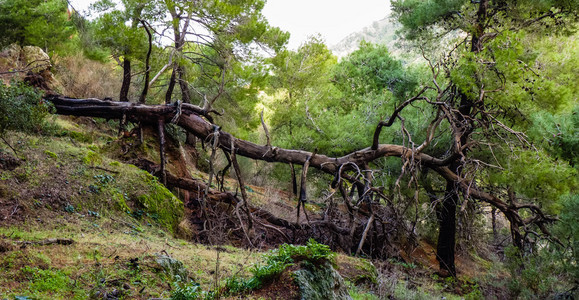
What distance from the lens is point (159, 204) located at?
704cm

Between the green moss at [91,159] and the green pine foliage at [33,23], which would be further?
the green pine foliage at [33,23]

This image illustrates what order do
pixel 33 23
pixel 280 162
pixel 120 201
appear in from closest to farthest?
1. pixel 120 201
2. pixel 280 162
3. pixel 33 23

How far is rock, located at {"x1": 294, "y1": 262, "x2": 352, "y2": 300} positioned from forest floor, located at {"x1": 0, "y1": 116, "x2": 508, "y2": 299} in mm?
113

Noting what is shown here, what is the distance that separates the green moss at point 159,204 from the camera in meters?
6.79

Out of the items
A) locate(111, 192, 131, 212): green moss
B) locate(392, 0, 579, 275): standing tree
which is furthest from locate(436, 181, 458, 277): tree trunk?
locate(111, 192, 131, 212): green moss

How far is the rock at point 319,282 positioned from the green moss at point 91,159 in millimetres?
5404

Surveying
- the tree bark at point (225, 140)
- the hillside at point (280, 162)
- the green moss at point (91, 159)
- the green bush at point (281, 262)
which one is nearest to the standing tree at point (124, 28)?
the hillside at point (280, 162)

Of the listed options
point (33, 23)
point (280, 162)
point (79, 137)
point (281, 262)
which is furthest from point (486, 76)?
point (33, 23)

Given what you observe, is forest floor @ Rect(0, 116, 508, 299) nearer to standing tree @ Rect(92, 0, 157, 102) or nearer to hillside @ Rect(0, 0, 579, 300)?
hillside @ Rect(0, 0, 579, 300)

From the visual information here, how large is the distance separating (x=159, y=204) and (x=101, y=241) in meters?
2.63

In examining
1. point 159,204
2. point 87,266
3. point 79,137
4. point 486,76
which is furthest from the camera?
point 79,137

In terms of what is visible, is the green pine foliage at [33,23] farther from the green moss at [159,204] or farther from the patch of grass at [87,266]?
the patch of grass at [87,266]

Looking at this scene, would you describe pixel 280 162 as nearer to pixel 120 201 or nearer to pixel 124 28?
pixel 120 201

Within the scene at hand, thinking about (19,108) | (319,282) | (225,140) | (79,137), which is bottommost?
(319,282)
